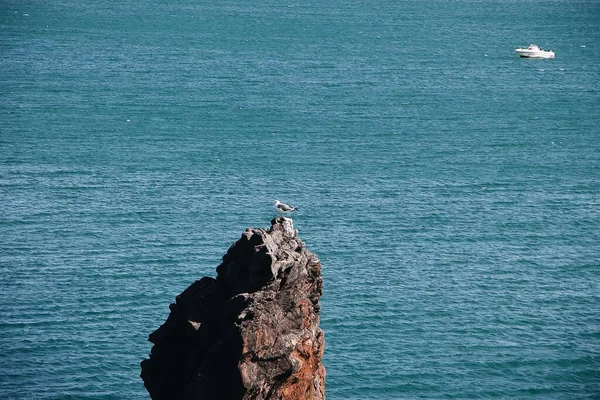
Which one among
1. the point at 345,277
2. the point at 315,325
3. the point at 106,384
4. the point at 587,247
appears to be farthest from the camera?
the point at 587,247

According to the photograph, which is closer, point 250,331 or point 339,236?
point 250,331

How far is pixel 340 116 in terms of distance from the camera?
198 m

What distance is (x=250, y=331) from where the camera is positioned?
5225cm

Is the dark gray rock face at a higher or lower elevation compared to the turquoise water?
higher

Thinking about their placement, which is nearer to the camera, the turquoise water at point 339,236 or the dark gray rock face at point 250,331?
the dark gray rock face at point 250,331

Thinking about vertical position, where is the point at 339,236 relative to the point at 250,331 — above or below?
below

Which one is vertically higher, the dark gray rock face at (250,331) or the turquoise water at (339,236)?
the dark gray rock face at (250,331)

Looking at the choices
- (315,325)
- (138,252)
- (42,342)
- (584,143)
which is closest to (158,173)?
(138,252)

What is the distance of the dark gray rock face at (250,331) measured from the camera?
52.6m

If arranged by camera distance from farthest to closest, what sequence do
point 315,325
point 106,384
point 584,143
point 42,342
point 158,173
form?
point 584,143, point 158,173, point 42,342, point 106,384, point 315,325

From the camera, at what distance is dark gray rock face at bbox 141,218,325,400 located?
52.6 metres

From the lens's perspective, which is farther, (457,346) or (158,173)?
(158,173)

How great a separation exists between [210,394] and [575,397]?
5428 centimetres

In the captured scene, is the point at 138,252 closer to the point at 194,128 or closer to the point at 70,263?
the point at 70,263
